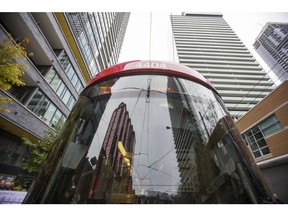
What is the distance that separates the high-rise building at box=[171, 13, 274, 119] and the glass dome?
166 ft

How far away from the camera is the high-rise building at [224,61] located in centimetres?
5288

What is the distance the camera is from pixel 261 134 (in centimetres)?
1441

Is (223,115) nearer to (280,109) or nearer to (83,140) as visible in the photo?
(83,140)

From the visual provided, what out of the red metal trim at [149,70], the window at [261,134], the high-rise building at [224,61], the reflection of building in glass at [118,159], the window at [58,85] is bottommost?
the reflection of building in glass at [118,159]

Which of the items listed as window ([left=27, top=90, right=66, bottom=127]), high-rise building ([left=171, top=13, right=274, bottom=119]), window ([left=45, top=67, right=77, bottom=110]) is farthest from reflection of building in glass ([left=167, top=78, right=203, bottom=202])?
high-rise building ([left=171, top=13, right=274, bottom=119])

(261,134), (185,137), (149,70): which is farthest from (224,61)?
(185,137)

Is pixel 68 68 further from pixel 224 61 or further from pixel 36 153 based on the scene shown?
pixel 224 61

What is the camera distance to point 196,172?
1.76m

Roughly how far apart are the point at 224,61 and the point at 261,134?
53.1 meters

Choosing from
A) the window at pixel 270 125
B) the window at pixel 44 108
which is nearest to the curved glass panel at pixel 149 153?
the window at pixel 44 108

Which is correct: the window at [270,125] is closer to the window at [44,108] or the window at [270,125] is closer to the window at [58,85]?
the window at [44,108]

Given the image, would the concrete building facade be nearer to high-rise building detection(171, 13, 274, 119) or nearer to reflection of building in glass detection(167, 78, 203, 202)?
reflection of building in glass detection(167, 78, 203, 202)

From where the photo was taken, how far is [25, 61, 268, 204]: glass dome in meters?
1.62

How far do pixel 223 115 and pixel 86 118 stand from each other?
219 centimetres
